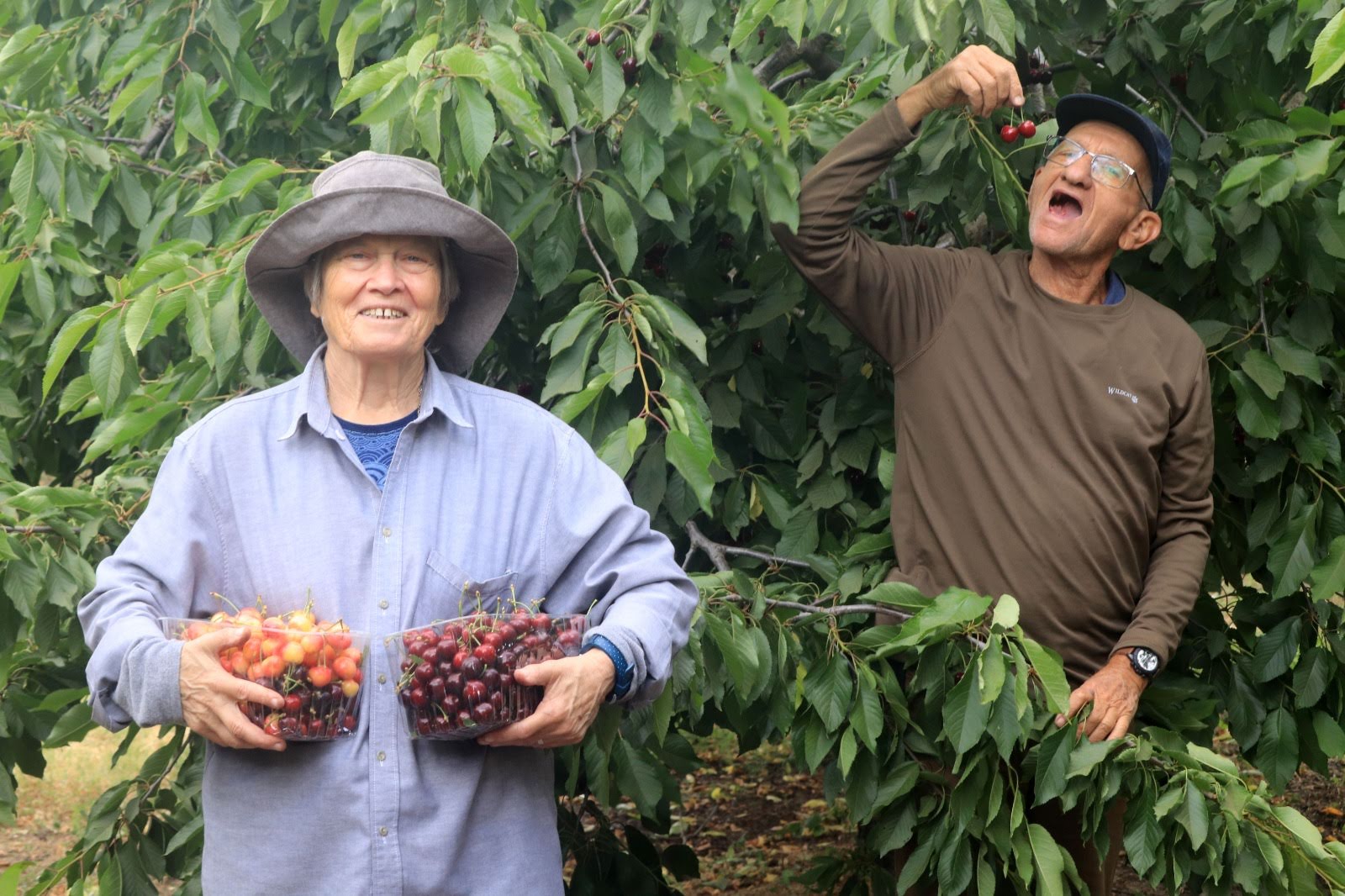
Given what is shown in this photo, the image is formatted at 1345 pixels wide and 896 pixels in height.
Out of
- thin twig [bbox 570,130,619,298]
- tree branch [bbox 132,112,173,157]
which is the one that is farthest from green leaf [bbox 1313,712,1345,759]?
tree branch [bbox 132,112,173,157]

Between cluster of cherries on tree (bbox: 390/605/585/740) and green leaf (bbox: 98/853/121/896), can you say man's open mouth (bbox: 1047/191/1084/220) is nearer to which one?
cluster of cherries on tree (bbox: 390/605/585/740)

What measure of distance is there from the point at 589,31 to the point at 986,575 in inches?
54.4

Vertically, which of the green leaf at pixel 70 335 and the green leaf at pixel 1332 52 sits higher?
the green leaf at pixel 70 335

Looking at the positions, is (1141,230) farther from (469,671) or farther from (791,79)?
(469,671)

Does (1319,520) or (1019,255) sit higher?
(1019,255)

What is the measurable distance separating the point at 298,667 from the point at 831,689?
128 cm

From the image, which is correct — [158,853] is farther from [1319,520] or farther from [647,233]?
[1319,520]

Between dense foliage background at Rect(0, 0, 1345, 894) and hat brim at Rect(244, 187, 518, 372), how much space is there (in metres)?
0.23

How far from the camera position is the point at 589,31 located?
2.83 m

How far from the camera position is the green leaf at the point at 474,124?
2402 millimetres

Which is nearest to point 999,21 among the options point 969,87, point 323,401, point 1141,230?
point 969,87

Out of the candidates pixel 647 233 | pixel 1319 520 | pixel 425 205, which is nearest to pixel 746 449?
pixel 647 233

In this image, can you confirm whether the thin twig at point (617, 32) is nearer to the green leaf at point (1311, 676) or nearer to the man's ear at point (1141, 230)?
the man's ear at point (1141, 230)

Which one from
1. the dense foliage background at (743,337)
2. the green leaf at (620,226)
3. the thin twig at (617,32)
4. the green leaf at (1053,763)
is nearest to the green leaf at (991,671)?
the dense foliage background at (743,337)
